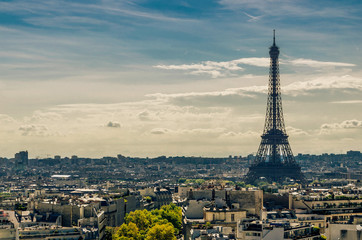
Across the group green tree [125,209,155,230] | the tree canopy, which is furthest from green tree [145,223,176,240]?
green tree [125,209,155,230]

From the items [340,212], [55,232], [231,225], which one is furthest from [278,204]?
[55,232]

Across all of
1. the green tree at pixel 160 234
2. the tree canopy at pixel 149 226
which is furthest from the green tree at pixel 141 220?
the green tree at pixel 160 234

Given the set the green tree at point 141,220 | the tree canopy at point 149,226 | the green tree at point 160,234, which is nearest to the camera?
the green tree at point 160,234

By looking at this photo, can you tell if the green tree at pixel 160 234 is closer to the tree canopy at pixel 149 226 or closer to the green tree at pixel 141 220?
the tree canopy at pixel 149 226

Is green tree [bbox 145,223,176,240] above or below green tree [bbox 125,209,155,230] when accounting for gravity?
below

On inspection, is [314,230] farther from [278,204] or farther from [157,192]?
[157,192]

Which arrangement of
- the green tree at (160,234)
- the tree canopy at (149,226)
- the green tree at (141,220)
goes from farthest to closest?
1. the green tree at (141,220)
2. the tree canopy at (149,226)
3. the green tree at (160,234)

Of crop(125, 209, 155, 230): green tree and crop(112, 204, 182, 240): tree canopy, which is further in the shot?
crop(125, 209, 155, 230): green tree

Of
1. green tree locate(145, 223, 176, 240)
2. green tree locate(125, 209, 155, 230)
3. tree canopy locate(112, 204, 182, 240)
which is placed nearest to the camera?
green tree locate(145, 223, 176, 240)

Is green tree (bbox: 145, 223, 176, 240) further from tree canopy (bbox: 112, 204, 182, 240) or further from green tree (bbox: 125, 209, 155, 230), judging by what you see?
green tree (bbox: 125, 209, 155, 230)

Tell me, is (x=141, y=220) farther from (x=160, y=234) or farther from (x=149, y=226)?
(x=160, y=234)

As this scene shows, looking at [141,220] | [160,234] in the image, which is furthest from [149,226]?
[160,234]
